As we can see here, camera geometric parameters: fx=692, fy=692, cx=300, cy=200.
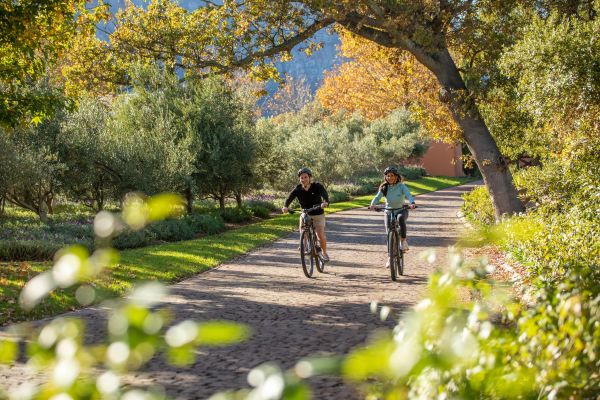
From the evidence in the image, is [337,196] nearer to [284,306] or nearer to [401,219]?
[401,219]

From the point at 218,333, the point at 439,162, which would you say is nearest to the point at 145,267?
the point at 218,333

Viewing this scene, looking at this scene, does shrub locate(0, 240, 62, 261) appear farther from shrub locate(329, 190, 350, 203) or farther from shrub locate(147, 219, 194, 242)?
shrub locate(329, 190, 350, 203)

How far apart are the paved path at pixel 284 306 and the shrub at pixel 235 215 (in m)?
8.73

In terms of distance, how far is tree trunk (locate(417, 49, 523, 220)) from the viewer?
1823 cm

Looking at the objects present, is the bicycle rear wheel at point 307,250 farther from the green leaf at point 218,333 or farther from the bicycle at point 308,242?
the green leaf at point 218,333

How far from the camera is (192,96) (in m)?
28.8

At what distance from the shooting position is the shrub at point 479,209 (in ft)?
70.1

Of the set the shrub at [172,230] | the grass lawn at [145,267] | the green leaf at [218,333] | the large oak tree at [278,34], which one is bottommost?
the grass lawn at [145,267]

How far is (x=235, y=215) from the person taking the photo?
29297mm

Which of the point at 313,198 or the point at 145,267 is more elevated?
the point at 313,198

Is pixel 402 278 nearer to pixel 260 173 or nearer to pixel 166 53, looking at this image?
pixel 166 53

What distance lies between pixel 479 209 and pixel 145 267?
1198 cm

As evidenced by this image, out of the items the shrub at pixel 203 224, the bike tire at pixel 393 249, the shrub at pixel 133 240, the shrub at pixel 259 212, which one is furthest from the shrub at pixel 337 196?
the bike tire at pixel 393 249

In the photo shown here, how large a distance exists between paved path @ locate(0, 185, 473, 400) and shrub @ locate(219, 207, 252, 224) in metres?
8.73
